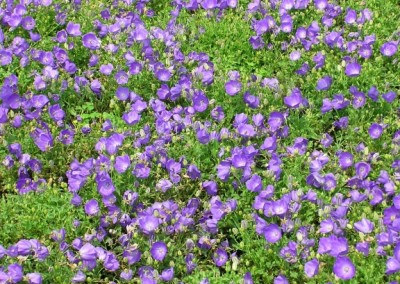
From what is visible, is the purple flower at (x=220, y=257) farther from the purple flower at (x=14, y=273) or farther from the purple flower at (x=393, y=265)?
the purple flower at (x=14, y=273)

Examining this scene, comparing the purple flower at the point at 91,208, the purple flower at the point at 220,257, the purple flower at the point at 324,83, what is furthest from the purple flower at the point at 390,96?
the purple flower at the point at 91,208

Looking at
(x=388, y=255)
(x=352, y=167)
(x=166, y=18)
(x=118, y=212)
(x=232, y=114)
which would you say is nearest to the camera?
(x=388, y=255)

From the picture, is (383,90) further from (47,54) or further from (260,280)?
(47,54)

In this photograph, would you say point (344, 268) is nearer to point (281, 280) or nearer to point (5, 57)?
point (281, 280)

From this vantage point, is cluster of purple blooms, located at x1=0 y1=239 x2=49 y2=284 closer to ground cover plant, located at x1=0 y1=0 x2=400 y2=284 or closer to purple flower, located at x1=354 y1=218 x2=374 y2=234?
ground cover plant, located at x1=0 y1=0 x2=400 y2=284

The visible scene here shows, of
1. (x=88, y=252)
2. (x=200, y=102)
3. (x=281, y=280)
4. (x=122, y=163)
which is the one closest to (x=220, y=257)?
(x=281, y=280)

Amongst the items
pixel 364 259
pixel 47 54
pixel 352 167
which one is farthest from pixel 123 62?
pixel 364 259
